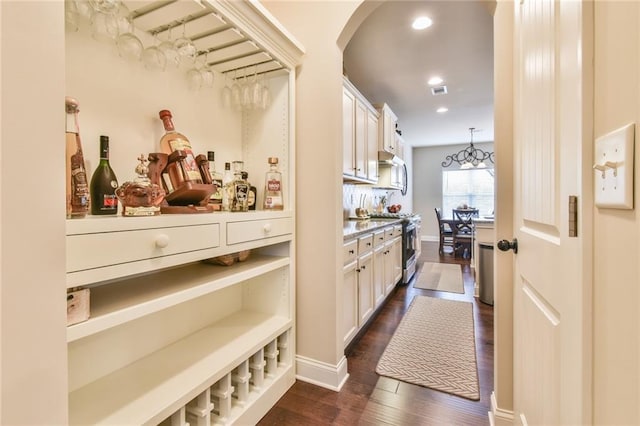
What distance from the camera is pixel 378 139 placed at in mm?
3973

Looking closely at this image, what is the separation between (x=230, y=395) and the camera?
4.50 feet

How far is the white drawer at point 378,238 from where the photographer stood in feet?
9.12

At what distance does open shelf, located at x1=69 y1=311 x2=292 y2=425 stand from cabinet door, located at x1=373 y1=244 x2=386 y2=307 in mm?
1303

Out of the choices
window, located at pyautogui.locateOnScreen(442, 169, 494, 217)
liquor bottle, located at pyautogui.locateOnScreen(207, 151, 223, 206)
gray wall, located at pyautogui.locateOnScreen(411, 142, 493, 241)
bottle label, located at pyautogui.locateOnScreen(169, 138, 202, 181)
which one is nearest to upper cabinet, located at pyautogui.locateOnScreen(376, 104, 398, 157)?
liquor bottle, located at pyautogui.locateOnScreen(207, 151, 223, 206)

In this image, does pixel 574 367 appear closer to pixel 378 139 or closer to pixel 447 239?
pixel 378 139

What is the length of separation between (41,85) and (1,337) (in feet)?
1.60

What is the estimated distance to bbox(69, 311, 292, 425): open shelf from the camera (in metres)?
1.00

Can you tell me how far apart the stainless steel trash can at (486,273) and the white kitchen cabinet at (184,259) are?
2501 millimetres

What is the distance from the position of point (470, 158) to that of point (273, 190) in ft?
24.0

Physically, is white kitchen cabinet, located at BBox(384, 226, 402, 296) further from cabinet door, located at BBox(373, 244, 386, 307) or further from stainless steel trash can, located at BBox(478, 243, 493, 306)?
stainless steel trash can, located at BBox(478, 243, 493, 306)

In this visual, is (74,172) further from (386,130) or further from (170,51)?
(386,130)

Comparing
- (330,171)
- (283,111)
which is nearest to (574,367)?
(330,171)

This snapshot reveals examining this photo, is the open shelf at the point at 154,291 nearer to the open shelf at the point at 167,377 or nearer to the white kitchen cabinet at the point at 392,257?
the open shelf at the point at 167,377

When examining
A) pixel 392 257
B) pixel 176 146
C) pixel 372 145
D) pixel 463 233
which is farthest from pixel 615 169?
pixel 463 233
